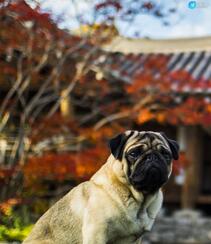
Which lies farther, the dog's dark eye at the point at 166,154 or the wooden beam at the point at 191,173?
the wooden beam at the point at 191,173

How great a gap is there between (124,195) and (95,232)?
0.38 meters

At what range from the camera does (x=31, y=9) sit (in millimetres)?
9703

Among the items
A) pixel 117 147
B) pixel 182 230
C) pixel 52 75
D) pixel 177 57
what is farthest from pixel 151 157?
→ pixel 177 57

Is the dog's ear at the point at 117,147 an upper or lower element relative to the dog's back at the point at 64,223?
upper

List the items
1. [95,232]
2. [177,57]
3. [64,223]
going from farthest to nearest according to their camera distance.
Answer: [177,57] < [64,223] < [95,232]

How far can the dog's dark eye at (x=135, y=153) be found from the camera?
4645mm

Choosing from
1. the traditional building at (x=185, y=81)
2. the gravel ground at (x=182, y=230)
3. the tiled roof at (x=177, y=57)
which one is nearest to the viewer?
the traditional building at (x=185, y=81)

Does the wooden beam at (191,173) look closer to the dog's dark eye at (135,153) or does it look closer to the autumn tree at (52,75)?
the autumn tree at (52,75)

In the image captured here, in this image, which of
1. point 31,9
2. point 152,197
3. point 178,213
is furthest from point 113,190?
point 178,213

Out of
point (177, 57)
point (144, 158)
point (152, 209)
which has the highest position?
point (177, 57)

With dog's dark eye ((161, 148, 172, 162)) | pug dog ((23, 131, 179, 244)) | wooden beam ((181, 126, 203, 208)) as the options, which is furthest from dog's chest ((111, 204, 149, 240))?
wooden beam ((181, 126, 203, 208))

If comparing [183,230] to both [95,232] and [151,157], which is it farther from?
[151,157]

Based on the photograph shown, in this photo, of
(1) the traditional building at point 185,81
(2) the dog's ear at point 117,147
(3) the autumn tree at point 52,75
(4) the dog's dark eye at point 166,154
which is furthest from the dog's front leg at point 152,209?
(1) the traditional building at point 185,81

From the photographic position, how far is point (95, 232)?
15.4 feet
